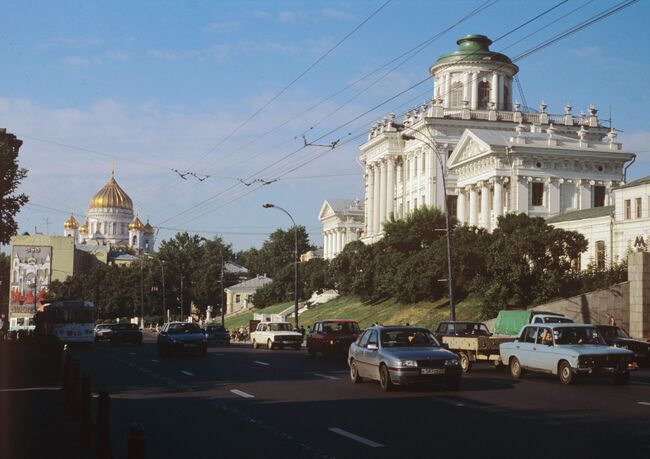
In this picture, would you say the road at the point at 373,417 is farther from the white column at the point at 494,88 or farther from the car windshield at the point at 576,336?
the white column at the point at 494,88

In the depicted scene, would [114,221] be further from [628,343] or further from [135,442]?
[135,442]

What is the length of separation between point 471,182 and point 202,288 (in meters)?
55.1

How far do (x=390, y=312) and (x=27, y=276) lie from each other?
72.0 metres

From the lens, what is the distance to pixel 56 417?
1452cm

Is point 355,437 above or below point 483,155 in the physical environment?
below

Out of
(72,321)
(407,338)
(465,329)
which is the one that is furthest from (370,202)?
(407,338)

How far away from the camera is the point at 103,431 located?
8.64 metres

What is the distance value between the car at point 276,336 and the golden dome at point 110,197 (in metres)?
147

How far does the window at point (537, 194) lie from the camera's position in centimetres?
7319

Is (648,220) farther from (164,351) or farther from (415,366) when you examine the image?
(415,366)

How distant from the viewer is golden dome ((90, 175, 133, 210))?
188625 mm

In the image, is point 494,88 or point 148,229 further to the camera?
point 148,229

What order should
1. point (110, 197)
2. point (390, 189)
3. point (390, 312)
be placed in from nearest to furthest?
point (390, 312) < point (390, 189) < point (110, 197)

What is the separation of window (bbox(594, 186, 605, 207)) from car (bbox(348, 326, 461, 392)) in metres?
59.3
